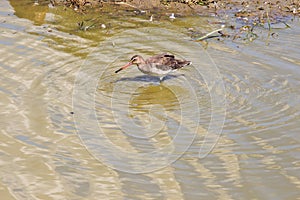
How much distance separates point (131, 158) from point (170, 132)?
3.71 ft

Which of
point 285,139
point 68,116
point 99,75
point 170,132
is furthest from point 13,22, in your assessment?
point 285,139

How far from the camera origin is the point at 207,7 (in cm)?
1622

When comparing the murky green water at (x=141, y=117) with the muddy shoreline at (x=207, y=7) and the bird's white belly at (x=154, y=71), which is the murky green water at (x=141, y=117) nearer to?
the bird's white belly at (x=154, y=71)

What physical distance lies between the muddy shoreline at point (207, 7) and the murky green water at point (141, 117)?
2.11 m

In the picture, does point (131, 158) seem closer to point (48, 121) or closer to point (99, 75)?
point (48, 121)

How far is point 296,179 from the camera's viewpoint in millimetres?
6680

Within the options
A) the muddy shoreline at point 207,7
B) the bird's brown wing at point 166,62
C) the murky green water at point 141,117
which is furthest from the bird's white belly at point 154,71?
the muddy shoreline at point 207,7

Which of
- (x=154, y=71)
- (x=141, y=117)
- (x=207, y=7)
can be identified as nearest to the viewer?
(x=141, y=117)

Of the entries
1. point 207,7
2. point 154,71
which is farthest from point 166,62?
point 207,7

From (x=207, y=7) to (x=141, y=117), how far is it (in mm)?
8485

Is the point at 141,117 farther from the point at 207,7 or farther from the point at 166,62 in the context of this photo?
the point at 207,7

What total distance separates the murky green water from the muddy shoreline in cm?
211

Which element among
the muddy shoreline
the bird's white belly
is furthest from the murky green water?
the muddy shoreline

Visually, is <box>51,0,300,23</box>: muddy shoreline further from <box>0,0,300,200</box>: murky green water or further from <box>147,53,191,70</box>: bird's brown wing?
<box>147,53,191,70</box>: bird's brown wing
